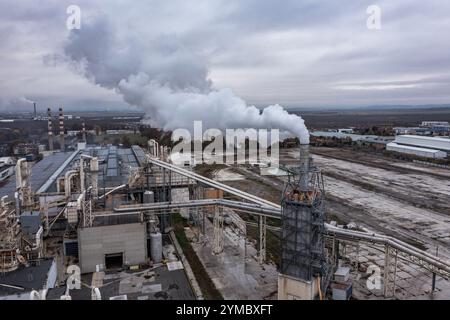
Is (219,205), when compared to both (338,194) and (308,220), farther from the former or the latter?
(338,194)

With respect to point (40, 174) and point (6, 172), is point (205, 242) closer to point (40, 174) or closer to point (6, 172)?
point (40, 174)

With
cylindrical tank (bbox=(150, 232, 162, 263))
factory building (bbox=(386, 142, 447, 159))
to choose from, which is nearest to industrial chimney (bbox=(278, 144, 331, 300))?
cylindrical tank (bbox=(150, 232, 162, 263))

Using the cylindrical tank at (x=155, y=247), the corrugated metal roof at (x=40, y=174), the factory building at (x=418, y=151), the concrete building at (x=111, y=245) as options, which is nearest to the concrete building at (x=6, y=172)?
the corrugated metal roof at (x=40, y=174)

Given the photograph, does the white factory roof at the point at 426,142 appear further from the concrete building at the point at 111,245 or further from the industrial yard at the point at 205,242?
the concrete building at the point at 111,245

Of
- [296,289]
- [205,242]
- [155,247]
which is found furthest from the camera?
[205,242]

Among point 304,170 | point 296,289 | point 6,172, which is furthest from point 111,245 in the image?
point 6,172
